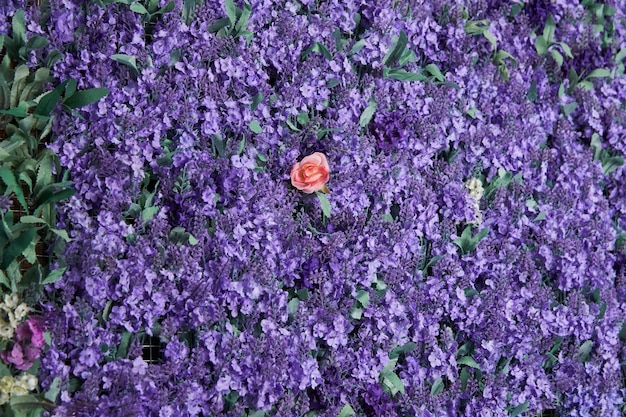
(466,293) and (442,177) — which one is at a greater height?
(442,177)

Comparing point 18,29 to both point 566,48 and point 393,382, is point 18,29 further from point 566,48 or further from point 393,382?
point 566,48

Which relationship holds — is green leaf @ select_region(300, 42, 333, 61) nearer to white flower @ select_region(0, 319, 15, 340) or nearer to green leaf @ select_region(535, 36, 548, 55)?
green leaf @ select_region(535, 36, 548, 55)

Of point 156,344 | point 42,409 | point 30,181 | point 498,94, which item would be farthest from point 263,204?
point 498,94

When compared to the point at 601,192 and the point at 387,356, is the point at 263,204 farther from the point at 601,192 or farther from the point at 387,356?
the point at 601,192

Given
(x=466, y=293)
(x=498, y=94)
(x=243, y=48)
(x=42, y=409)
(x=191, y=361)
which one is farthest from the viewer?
(x=498, y=94)

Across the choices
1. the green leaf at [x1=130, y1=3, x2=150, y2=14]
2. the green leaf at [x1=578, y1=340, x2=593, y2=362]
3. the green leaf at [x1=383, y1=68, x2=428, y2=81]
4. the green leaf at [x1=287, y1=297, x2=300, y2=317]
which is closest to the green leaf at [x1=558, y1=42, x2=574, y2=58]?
the green leaf at [x1=383, y1=68, x2=428, y2=81]

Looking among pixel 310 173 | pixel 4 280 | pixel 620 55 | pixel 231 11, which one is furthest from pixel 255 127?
pixel 620 55

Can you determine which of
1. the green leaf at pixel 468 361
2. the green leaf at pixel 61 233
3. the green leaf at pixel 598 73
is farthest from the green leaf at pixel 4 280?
the green leaf at pixel 598 73
